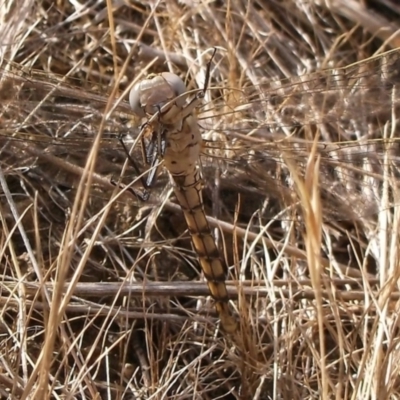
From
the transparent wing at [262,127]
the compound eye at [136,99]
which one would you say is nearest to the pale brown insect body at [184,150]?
the compound eye at [136,99]

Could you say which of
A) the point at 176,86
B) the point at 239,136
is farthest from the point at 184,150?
the point at 239,136

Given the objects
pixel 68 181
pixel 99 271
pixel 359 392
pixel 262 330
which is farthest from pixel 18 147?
pixel 359 392

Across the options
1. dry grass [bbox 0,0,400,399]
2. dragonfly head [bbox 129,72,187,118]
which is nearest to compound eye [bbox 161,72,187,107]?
dragonfly head [bbox 129,72,187,118]

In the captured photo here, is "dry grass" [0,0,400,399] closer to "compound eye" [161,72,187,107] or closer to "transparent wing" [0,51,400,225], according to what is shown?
"transparent wing" [0,51,400,225]

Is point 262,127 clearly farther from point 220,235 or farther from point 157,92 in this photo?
point 157,92

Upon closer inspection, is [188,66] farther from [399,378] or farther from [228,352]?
[399,378]

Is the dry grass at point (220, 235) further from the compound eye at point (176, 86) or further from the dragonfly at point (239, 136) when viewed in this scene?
the compound eye at point (176, 86)

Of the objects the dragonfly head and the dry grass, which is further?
the dry grass
